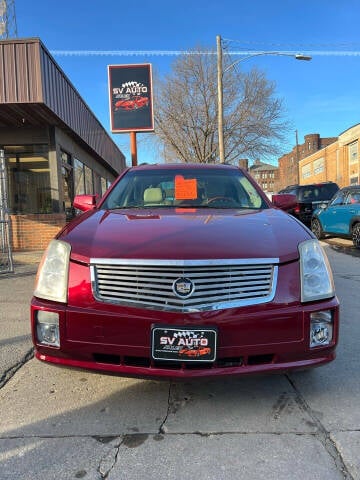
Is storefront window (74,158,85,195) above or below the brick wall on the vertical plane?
above

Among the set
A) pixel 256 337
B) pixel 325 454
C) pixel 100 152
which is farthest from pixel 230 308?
pixel 100 152

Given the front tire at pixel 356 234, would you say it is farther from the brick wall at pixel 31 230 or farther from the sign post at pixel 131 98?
the brick wall at pixel 31 230

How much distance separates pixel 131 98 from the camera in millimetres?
10891

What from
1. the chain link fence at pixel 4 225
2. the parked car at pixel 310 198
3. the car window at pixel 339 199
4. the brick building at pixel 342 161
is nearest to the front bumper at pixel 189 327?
the chain link fence at pixel 4 225

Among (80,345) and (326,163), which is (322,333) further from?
(326,163)

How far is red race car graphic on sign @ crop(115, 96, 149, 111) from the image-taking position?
35.7 feet

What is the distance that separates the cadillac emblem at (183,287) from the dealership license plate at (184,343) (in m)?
0.20

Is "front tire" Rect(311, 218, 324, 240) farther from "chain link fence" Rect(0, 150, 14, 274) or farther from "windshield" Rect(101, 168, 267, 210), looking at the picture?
"windshield" Rect(101, 168, 267, 210)

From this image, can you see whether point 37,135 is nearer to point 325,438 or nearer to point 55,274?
point 55,274

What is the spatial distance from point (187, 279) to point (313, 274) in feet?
2.69

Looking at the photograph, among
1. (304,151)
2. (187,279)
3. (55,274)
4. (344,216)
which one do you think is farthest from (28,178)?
(304,151)

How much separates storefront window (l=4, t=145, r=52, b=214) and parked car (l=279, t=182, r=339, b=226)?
869 centimetres

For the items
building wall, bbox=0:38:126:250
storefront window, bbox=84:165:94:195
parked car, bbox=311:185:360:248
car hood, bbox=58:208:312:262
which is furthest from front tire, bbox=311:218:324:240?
car hood, bbox=58:208:312:262

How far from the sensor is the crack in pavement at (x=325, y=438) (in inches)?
85.5
